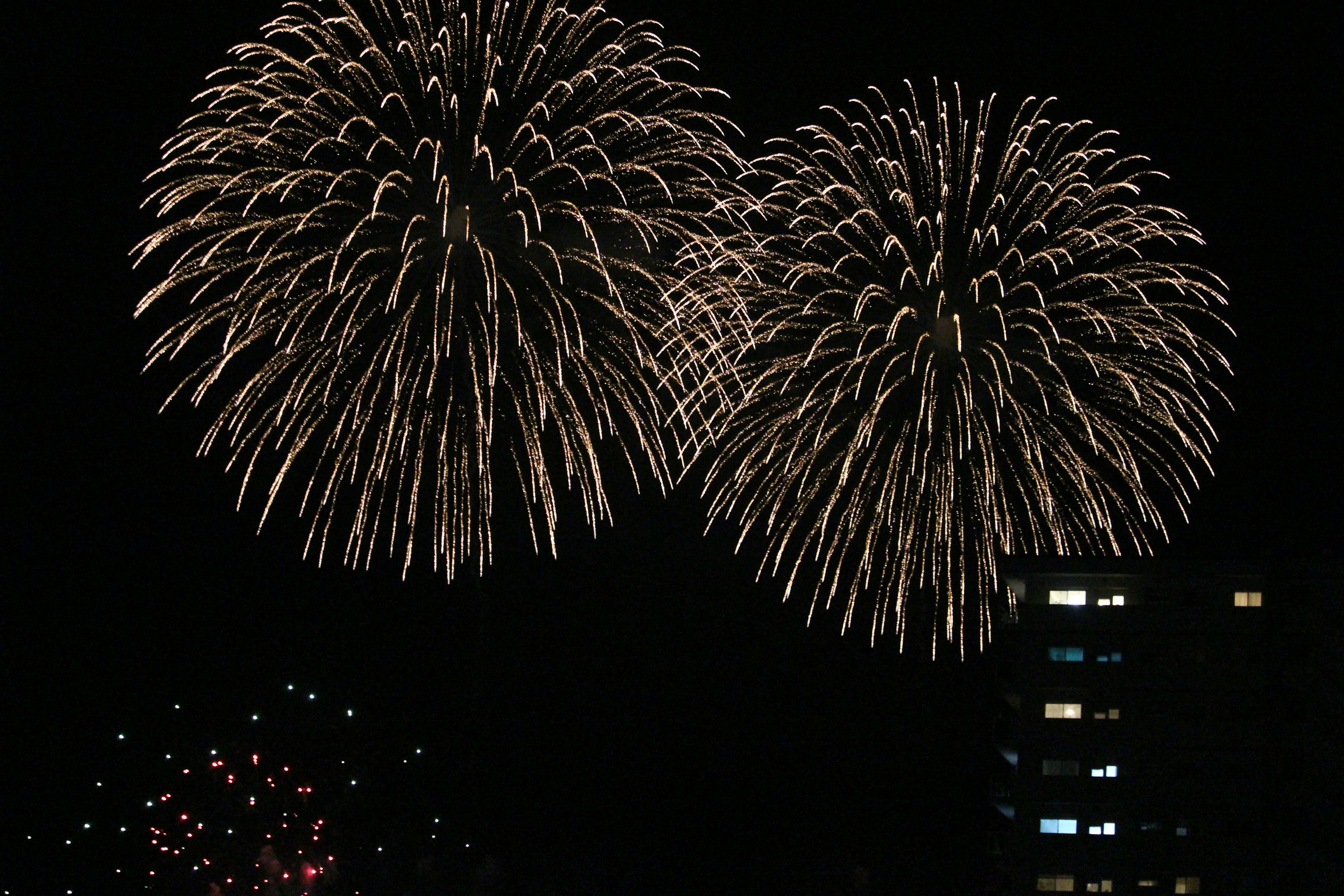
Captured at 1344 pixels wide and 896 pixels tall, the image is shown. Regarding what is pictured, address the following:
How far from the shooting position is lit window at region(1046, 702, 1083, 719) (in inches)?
1540

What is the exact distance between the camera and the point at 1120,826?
38.2 m

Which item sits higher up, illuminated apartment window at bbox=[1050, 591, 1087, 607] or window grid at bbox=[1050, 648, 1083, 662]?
illuminated apartment window at bbox=[1050, 591, 1087, 607]

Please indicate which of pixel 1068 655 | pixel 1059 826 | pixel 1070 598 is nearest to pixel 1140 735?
pixel 1068 655

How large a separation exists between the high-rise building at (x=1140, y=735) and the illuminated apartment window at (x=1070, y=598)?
4cm

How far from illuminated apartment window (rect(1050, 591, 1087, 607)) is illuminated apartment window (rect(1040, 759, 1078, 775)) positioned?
452 centimetres

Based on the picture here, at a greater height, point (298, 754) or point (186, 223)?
point (186, 223)

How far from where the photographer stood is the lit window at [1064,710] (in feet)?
128

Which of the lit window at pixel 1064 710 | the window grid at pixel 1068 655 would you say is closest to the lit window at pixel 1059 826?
the lit window at pixel 1064 710

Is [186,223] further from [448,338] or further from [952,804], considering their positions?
[952,804]

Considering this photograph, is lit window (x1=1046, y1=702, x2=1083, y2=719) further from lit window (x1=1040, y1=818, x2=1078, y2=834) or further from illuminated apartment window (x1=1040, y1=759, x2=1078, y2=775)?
lit window (x1=1040, y1=818, x2=1078, y2=834)

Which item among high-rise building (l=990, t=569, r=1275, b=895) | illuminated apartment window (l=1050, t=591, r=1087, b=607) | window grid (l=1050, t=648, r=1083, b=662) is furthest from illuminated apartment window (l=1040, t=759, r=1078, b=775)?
illuminated apartment window (l=1050, t=591, r=1087, b=607)

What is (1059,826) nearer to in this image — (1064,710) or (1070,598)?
(1064,710)

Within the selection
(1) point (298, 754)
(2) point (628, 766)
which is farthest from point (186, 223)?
(2) point (628, 766)

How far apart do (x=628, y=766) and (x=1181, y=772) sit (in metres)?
20.3
